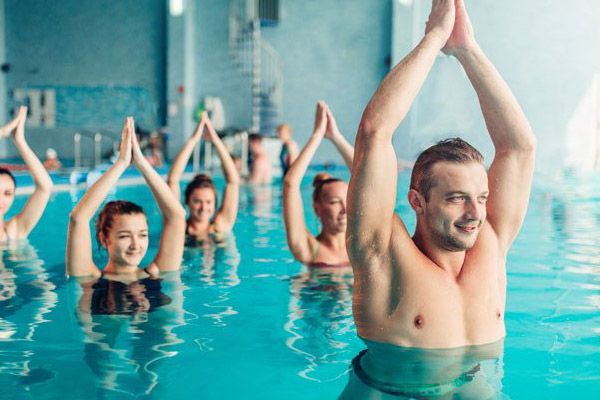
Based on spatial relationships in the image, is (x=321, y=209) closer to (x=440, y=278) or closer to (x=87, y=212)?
(x=87, y=212)

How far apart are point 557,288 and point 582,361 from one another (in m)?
1.55

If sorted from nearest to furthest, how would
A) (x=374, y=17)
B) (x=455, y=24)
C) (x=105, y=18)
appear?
(x=455, y=24) → (x=374, y=17) → (x=105, y=18)

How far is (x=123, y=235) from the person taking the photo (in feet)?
11.8

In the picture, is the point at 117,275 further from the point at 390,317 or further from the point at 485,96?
the point at 485,96

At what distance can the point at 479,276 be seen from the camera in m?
2.16

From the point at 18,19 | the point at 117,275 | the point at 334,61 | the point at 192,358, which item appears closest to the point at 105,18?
the point at 18,19

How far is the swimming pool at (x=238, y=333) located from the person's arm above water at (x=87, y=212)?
140mm

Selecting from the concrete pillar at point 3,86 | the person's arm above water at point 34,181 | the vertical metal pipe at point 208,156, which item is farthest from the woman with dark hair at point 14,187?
the concrete pillar at point 3,86

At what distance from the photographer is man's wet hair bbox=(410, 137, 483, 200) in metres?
2.01

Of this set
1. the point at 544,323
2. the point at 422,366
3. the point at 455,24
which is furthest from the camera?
the point at 544,323

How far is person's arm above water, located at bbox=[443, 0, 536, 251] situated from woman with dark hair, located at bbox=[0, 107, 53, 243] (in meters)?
2.85

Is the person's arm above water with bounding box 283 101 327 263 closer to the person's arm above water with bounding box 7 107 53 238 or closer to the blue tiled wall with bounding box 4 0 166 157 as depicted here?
the person's arm above water with bounding box 7 107 53 238

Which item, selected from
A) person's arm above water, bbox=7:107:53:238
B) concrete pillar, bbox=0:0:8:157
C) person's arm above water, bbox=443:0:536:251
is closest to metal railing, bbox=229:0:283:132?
concrete pillar, bbox=0:0:8:157

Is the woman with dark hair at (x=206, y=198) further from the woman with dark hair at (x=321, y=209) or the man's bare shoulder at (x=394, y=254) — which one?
the man's bare shoulder at (x=394, y=254)
